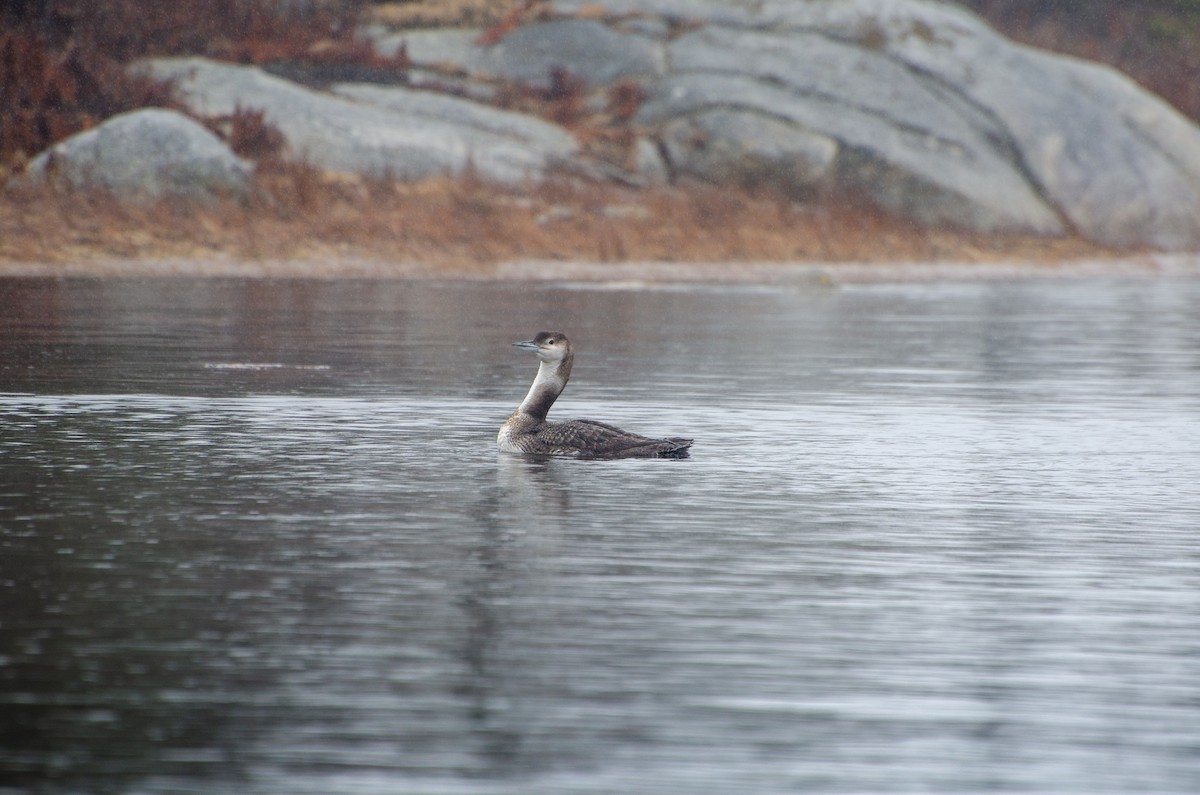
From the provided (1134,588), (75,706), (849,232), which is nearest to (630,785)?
(75,706)

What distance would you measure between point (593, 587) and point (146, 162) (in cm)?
2698

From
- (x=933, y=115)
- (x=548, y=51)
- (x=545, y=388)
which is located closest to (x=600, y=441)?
(x=545, y=388)

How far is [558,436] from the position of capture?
44.2 feet

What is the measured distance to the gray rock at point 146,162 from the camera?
3400cm

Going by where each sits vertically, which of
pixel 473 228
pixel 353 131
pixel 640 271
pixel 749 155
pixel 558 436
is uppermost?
pixel 353 131

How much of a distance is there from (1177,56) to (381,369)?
3909cm

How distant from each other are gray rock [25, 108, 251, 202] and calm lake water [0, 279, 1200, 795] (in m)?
15.2

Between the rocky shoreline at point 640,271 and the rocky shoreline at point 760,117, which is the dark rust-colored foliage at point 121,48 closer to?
the rocky shoreline at point 760,117

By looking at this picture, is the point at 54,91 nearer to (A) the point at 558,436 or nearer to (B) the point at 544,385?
(B) the point at 544,385

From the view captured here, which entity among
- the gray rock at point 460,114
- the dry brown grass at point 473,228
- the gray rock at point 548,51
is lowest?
the dry brown grass at point 473,228

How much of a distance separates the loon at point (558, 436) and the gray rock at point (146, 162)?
21.2 m

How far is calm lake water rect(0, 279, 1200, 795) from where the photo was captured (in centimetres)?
624

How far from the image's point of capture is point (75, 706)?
21.8ft

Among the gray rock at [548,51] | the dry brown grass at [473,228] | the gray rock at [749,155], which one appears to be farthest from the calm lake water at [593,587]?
the gray rock at [548,51]
